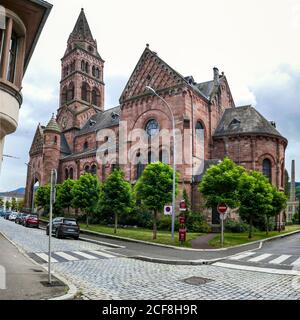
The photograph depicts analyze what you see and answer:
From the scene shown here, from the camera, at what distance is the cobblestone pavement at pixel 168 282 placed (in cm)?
741

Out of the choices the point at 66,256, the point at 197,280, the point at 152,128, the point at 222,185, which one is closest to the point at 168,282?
the point at 197,280

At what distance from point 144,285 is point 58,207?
34879 millimetres

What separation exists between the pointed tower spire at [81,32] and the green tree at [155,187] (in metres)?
51.1

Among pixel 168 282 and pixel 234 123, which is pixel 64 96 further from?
pixel 168 282

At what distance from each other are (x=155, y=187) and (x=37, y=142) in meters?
43.0

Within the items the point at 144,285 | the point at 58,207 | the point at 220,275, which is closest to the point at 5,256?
the point at 144,285

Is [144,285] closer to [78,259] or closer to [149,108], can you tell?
[78,259]

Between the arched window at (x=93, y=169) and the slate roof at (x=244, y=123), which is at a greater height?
→ the slate roof at (x=244, y=123)

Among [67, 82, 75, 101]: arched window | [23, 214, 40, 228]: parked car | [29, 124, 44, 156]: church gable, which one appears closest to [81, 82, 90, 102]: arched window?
[67, 82, 75, 101]: arched window

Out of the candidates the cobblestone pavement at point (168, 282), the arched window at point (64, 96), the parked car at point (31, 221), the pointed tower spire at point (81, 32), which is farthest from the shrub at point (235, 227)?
the pointed tower spire at point (81, 32)

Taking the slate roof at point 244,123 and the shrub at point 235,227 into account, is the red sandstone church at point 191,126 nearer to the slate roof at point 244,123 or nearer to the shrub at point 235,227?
the slate roof at point 244,123

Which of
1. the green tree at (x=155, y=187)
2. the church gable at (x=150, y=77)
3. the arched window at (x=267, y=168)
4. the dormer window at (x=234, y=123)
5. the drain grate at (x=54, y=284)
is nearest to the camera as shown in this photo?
the drain grate at (x=54, y=284)

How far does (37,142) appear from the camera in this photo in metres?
59.5

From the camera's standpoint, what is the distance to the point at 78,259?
45.0ft
